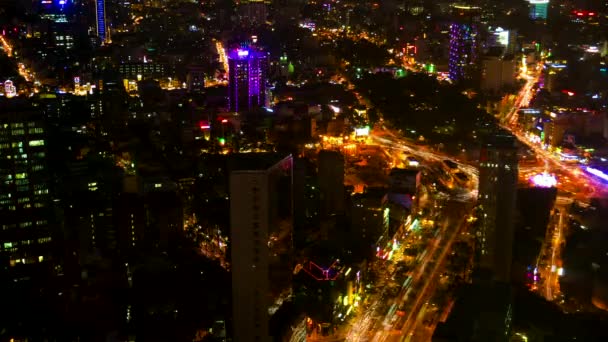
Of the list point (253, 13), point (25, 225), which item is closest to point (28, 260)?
point (25, 225)

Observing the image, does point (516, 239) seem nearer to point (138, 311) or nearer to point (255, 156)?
point (255, 156)

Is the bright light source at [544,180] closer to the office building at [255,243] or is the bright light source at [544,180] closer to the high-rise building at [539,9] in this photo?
the office building at [255,243]

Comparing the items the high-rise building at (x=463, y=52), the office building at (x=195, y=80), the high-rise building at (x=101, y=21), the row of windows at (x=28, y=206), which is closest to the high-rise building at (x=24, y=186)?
the row of windows at (x=28, y=206)

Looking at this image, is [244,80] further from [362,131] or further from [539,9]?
[539,9]

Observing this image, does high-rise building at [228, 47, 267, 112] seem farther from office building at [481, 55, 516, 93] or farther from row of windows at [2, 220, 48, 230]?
row of windows at [2, 220, 48, 230]

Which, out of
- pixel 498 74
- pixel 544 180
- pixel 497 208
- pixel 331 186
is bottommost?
pixel 544 180

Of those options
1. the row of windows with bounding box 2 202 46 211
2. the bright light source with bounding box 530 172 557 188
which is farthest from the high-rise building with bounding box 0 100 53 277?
the bright light source with bounding box 530 172 557 188

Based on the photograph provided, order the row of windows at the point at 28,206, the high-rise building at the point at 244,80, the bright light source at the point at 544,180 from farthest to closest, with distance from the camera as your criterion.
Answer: the high-rise building at the point at 244,80
the bright light source at the point at 544,180
the row of windows at the point at 28,206
